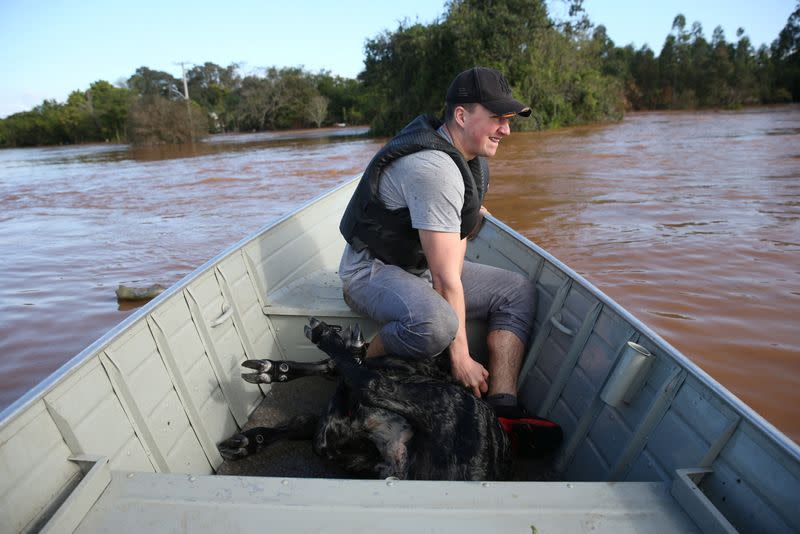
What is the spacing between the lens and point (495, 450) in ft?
6.52

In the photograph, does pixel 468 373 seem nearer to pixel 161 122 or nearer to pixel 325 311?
pixel 325 311

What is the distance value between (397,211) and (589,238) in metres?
5.24

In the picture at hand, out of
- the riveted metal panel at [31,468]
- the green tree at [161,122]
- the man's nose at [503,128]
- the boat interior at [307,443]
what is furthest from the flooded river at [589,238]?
the green tree at [161,122]

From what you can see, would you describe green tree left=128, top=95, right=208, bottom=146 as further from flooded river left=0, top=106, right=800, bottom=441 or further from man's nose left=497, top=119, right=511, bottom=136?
man's nose left=497, top=119, right=511, bottom=136

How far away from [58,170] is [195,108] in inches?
807

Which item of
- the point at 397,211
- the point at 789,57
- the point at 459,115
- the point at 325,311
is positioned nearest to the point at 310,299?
the point at 325,311

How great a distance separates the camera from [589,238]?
7.18 metres

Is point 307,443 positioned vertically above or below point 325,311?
below

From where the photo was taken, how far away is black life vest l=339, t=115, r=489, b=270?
2541 mm

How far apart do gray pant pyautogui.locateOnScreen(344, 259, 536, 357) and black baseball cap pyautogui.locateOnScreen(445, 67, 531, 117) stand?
2.93 feet

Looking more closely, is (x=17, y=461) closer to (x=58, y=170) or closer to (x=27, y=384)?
(x=27, y=384)

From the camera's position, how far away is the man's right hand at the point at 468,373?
2.44m

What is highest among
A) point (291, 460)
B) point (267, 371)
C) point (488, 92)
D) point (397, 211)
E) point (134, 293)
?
point (488, 92)

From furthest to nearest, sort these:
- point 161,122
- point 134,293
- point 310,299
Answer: point 161,122
point 134,293
point 310,299
